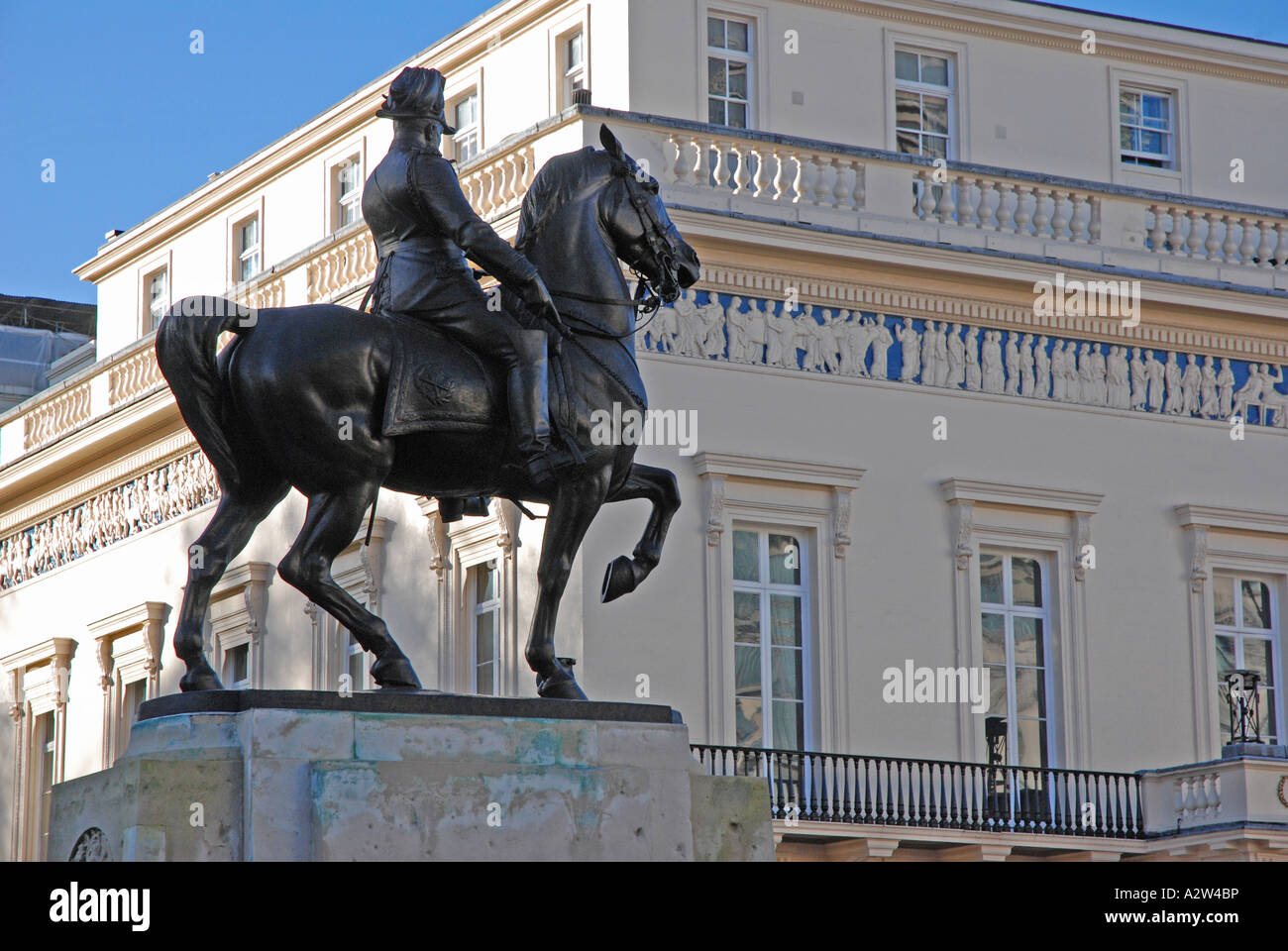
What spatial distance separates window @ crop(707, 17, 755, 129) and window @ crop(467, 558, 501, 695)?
4514 mm

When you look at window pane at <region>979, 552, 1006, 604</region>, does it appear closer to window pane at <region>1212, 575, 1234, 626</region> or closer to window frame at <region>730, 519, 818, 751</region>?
window frame at <region>730, 519, 818, 751</region>

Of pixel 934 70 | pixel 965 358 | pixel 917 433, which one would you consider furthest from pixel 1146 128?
pixel 917 433

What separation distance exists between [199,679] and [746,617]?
527 inches

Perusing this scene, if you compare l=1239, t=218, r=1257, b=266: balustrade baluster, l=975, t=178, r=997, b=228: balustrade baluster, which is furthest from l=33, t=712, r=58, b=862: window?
l=1239, t=218, r=1257, b=266: balustrade baluster

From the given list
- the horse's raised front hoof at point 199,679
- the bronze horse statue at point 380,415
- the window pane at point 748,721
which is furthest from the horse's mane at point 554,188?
the window pane at point 748,721

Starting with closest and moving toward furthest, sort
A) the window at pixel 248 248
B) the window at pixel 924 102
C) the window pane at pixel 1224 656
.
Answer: the window pane at pixel 1224 656
the window at pixel 924 102
the window at pixel 248 248

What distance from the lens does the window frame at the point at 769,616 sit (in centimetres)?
2202

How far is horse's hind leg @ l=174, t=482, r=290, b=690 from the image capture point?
8.95 metres

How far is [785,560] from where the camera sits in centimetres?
2248

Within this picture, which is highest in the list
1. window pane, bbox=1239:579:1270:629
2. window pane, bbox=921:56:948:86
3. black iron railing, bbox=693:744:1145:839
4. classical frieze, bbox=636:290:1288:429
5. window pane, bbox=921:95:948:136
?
window pane, bbox=921:56:948:86

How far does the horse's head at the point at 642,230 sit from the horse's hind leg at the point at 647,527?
65 centimetres

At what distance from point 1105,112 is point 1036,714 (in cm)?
611

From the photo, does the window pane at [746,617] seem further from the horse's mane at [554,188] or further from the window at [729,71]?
the horse's mane at [554,188]
